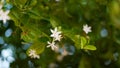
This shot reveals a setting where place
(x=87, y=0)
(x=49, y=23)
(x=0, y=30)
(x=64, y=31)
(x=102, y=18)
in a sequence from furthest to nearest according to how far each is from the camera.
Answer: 1. (x=102, y=18)
2. (x=87, y=0)
3. (x=0, y=30)
4. (x=49, y=23)
5. (x=64, y=31)

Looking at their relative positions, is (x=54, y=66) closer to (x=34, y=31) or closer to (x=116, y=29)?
(x=116, y=29)

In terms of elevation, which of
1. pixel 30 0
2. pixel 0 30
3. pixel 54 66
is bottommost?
pixel 54 66

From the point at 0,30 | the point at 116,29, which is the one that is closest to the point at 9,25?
the point at 0,30

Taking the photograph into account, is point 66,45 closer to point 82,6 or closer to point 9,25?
point 82,6

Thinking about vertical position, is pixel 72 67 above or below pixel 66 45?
below

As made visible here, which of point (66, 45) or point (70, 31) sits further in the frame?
point (66, 45)

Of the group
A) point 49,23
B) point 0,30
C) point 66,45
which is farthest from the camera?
point 66,45

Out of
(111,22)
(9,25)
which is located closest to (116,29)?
(111,22)
